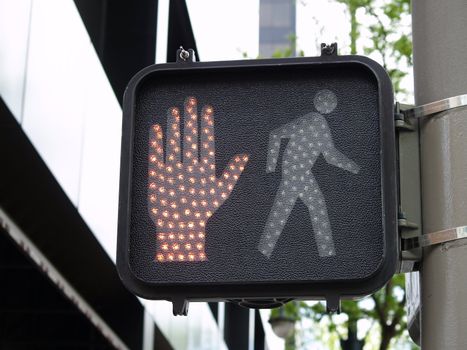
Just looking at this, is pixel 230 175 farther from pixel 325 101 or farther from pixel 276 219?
pixel 325 101

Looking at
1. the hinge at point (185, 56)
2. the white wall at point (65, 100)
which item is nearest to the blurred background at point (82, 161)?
the white wall at point (65, 100)

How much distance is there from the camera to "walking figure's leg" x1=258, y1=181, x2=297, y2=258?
2734 millimetres

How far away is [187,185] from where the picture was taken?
2822 mm

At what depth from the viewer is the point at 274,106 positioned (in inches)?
113

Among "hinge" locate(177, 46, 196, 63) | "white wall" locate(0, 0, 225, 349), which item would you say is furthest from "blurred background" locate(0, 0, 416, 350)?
"hinge" locate(177, 46, 196, 63)

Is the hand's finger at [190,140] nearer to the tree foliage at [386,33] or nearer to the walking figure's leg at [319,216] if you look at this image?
the walking figure's leg at [319,216]

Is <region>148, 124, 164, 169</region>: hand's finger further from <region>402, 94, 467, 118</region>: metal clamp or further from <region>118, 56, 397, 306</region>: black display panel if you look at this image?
<region>402, 94, 467, 118</region>: metal clamp

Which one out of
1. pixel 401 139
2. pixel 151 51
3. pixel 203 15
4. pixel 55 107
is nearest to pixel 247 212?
pixel 401 139

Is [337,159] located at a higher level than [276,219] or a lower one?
higher

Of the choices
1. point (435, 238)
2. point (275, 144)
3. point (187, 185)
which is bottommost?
point (435, 238)

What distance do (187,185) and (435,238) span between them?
64cm

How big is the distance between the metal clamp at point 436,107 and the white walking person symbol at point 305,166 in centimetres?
24

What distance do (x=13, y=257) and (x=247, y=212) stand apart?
11179 mm

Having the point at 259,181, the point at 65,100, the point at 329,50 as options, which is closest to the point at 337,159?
the point at 259,181
